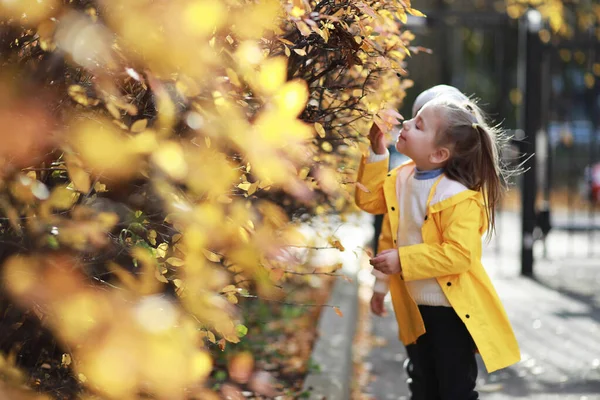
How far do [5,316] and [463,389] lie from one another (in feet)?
5.67

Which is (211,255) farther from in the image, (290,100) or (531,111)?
(531,111)

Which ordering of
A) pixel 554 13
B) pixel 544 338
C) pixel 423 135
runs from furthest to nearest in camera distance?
pixel 554 13, pixel 544 338, pixel 423 135

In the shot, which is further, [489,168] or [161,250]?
[489,168]

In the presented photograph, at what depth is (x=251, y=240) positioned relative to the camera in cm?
246

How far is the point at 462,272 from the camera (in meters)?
3.28

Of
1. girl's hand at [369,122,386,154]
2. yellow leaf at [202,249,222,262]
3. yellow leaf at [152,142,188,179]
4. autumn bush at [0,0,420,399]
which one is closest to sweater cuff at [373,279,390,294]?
girl's hand at [369,122,386,154]

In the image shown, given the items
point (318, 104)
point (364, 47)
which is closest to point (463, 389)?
point (318, 104)

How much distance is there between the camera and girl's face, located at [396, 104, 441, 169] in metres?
3.33

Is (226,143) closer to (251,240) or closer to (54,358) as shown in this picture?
(251,240)

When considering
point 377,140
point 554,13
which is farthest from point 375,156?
point 554,13

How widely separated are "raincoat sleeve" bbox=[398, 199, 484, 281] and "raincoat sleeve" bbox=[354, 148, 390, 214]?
378 mm

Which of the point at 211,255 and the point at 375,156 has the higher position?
the point at 375,156

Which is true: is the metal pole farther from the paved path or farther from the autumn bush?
the autumn bush

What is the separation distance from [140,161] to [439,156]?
1636mm
